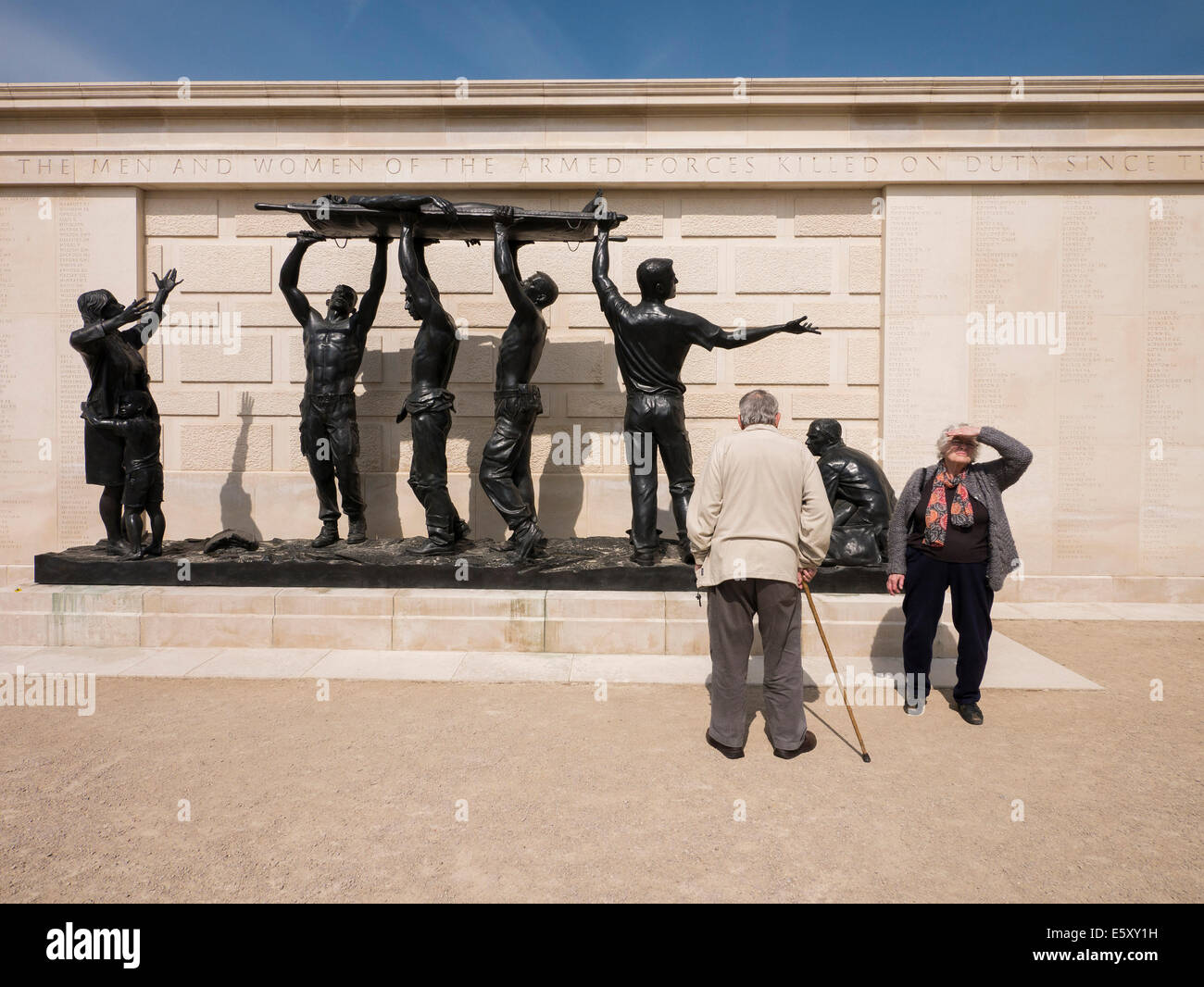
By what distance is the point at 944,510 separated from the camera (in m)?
4.27

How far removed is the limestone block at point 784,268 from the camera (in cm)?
830

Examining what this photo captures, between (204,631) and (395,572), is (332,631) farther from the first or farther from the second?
(204,631)

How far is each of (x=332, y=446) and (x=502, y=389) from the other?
74.6 inches

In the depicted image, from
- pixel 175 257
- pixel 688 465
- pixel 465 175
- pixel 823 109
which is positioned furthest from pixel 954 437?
pixel 175 257

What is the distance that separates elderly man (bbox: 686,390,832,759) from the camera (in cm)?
362

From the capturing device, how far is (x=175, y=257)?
8461mm

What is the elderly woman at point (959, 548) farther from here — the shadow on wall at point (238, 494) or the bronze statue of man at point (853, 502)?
the shadow on wall at point (238, 494)

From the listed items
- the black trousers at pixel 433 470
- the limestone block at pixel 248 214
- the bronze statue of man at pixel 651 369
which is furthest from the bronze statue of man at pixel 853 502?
the limestone block at pixel 248 214

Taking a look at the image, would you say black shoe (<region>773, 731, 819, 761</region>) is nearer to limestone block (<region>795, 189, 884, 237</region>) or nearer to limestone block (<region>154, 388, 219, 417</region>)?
limestone block (<region>795, 189, 884, 237</region>)

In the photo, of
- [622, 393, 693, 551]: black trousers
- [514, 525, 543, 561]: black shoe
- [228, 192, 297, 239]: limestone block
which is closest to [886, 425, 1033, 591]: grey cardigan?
[622, 393, 693, 551]: black trousers

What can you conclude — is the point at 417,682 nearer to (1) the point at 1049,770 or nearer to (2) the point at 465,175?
(1) the point at 1049,770

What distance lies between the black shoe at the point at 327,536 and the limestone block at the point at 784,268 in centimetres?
525

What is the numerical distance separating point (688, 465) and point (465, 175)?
4669mm

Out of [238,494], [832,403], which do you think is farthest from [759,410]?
[238,494]
